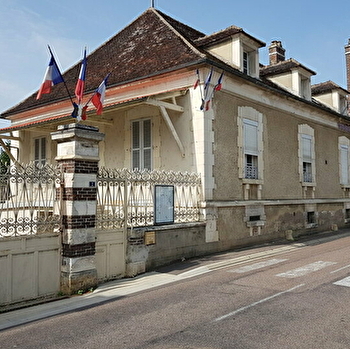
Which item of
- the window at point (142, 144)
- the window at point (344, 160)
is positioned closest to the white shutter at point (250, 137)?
the window at point (142, 144)

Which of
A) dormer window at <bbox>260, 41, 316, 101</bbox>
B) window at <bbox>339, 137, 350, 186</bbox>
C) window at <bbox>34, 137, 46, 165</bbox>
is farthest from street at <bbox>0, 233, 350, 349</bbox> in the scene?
window at <bbox>339, 137, 350, 186</bbox>

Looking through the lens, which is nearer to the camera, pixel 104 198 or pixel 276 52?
pixel 104 198

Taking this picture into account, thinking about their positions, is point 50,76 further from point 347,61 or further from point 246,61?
point 347,61

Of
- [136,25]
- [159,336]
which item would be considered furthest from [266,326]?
[136,25]

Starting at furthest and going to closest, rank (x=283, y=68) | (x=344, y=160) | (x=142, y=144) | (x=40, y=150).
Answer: (x=344, y=160), (x=283, y=68), (x=40, y=150), (x=142, y=144)

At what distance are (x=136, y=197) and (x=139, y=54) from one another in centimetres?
730

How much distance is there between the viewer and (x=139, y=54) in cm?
1437

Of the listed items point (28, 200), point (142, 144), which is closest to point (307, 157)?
point (142, 144)

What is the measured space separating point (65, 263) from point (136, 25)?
12.4 metres

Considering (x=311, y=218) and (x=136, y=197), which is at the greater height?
(x=136, y=197)

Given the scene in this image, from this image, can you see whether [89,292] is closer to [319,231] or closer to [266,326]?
[266,326]

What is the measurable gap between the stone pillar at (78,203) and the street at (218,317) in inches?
39.3

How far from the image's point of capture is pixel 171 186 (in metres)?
9.81

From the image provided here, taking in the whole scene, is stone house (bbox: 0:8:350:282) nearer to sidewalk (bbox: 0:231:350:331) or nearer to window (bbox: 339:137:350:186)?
window (bbox: 339:137:350:186)
